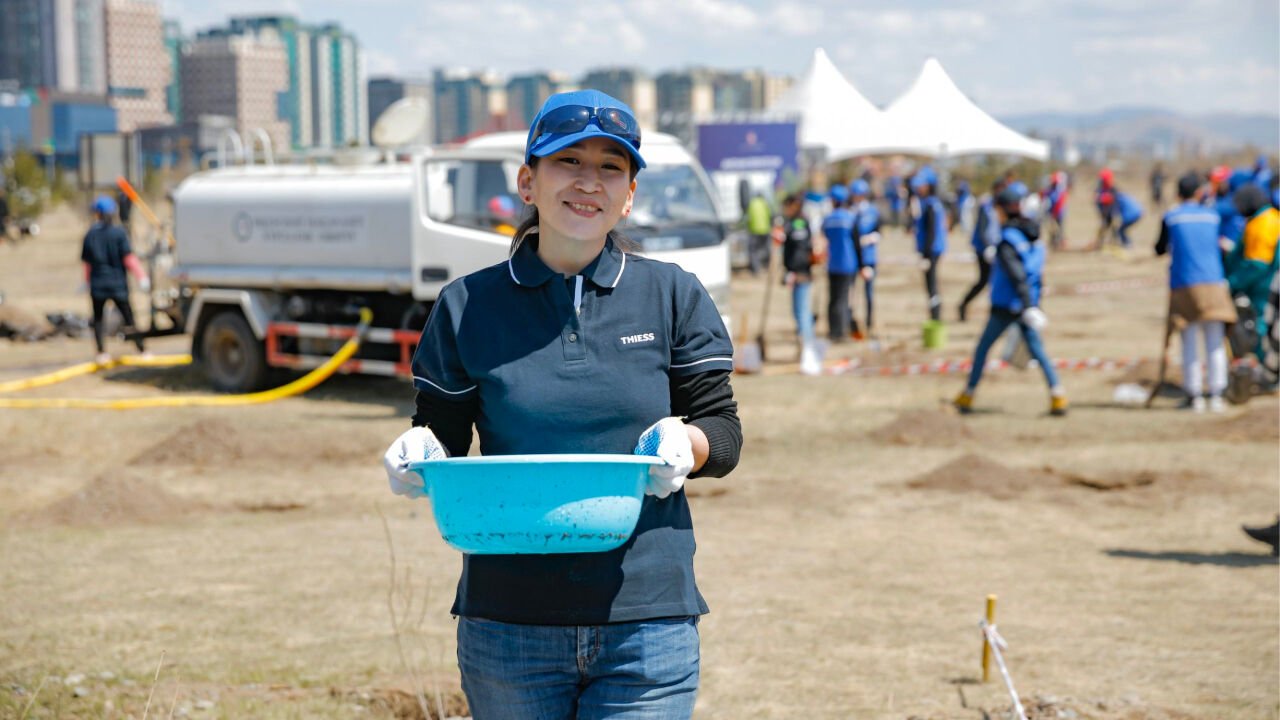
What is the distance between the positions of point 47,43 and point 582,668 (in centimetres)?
20176

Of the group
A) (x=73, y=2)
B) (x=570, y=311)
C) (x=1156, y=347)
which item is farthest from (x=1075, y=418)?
(x=73, y=2)

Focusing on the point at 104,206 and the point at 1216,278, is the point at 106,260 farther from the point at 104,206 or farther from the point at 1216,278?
the point at 1216,278

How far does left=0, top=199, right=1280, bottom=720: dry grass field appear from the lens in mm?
5758

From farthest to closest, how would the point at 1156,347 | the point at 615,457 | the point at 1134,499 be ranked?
the point at 1156,347 → the point at 1134,499 → the point at 615,457

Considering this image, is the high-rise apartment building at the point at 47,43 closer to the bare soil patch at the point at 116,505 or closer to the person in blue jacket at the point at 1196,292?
the bare soil patch at the point at 116,505

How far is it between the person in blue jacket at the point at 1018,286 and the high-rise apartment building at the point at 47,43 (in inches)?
7250

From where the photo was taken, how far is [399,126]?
14734 millimetres

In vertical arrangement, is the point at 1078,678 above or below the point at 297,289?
below

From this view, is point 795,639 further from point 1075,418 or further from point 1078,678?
point 1075,418

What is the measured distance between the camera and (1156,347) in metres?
18.1

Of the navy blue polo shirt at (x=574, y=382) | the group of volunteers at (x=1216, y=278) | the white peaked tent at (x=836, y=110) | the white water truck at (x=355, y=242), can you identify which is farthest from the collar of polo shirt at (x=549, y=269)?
the group of volunteers at (x=1216, y=278)

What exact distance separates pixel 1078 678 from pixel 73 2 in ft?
663

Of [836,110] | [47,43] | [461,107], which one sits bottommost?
[836,110]

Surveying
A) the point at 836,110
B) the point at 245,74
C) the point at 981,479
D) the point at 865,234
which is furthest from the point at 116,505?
the point at 245,74
